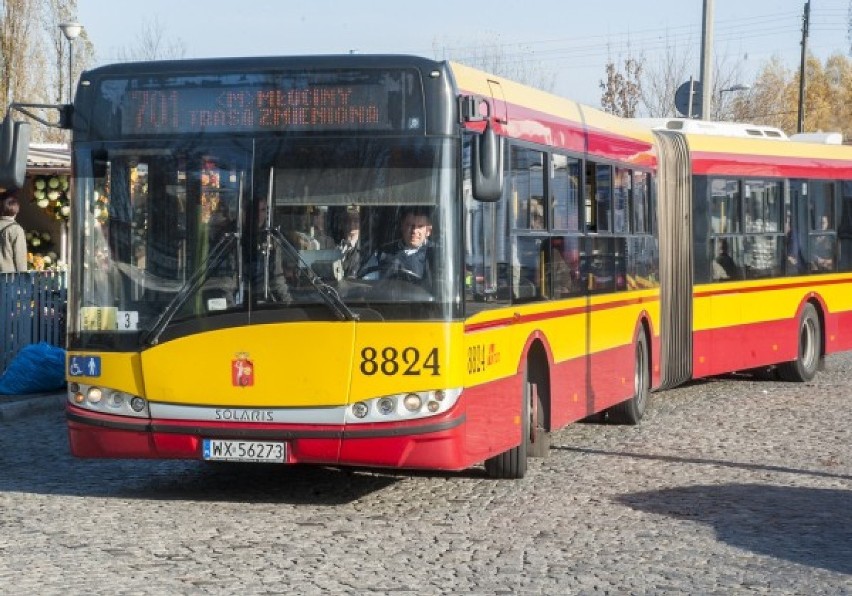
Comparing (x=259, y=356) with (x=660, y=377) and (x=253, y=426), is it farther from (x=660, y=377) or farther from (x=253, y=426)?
(x=660, y=377)

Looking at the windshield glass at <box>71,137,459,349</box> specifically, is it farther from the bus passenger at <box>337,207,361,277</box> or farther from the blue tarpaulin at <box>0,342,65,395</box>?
the blue tarpaulin at <box>0,342,65,395</box>

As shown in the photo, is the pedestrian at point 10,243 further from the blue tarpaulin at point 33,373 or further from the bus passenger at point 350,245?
the bus passenger at point 350,245

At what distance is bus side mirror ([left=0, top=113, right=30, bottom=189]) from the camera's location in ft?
37.2

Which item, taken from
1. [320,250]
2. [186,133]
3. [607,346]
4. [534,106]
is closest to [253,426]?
[320,250]

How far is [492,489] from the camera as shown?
1238 centimetres

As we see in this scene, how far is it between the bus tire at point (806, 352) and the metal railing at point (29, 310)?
8.64 meters

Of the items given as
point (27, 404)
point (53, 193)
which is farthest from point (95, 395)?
point (53, 193)

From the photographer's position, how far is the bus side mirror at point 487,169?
433 inches

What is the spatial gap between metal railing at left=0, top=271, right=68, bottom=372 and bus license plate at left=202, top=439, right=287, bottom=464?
28.4 ft

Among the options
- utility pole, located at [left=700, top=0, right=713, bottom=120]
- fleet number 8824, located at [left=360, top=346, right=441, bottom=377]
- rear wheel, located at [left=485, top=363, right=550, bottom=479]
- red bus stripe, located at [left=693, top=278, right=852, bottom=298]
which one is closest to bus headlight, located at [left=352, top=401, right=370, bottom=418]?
fleet number 8824, located at [left=360, top=346, right=441, bottom=377]

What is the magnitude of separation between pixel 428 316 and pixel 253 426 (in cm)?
129

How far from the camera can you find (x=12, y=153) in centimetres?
1139

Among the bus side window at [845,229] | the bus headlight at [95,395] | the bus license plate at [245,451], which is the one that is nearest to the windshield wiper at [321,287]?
the bus license plate at [245,451]

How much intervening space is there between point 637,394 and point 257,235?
6627mm
